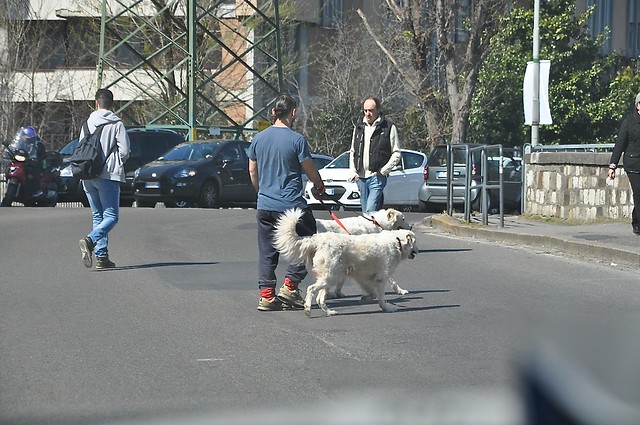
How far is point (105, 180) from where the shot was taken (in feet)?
40.2

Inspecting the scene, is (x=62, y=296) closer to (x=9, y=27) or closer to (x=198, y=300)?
(x=198, y=300)

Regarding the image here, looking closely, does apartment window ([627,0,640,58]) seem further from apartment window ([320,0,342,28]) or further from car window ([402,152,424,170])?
car window ([402,152,424,170])

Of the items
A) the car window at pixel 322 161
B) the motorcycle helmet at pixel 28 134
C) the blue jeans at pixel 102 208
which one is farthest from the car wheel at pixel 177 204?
the blue jeans at pixel 102 208

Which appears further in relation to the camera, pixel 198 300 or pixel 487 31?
pixel 487 31

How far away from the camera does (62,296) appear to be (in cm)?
1010

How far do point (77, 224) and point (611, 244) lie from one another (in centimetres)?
876

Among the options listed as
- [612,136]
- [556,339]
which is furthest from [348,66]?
[556,339]

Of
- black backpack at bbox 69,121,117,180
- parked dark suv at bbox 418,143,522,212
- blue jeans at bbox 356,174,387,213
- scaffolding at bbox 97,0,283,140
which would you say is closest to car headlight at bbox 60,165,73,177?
parked dark suv at bbox 418,143,522,212

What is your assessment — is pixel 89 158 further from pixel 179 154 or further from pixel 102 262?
pixel 179 154

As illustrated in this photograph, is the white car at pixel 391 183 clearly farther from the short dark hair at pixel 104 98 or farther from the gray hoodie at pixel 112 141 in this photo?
the short dark hair at pixel 104 98

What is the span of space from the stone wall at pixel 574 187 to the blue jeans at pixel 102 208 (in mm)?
8583

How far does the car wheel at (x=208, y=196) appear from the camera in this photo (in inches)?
984

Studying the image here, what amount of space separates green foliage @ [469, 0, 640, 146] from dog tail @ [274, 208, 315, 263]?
2579cm

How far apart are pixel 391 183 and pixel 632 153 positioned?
1118cm
